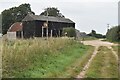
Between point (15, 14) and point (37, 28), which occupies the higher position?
point (15, 14)

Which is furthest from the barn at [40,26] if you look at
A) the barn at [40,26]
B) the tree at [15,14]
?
the tree at [15,14]

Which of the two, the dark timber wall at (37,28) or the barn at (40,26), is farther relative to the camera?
the dark timber wall at (37,28)

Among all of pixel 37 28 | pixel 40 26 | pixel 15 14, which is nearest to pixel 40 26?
pixel 40 26

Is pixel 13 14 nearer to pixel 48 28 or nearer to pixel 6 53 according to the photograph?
pixel 48 28

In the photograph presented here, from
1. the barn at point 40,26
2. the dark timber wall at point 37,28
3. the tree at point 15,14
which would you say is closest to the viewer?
the barn at point 40,26

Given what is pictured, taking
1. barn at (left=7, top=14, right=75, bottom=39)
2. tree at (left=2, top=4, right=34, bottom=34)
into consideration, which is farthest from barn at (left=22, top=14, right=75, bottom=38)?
tree at (left=2, top=4, right=34, bottom=34)

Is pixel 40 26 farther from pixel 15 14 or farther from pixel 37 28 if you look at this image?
pixel 15 14

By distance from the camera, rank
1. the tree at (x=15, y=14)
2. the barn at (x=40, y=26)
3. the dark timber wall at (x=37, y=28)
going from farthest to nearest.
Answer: the tree at (x=15, y=14) → the dark timber wall at (x=37, y=28) → the barn at (x=40, y=26)

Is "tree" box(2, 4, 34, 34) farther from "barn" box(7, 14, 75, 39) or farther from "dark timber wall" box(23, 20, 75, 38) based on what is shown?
"dark timber wall" box(23, 20, 75, 38)

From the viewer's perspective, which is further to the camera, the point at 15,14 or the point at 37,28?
the point at 15,14

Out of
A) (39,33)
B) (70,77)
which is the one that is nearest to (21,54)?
(70,77)

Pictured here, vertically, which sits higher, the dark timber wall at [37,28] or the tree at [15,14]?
the tree at [15,14]

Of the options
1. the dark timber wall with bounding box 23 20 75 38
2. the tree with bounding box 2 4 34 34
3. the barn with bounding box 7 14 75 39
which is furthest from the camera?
the tree with bounding box 2 4 34 34

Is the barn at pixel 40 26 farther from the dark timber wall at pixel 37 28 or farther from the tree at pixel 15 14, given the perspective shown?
the tree at pixel 15 14
